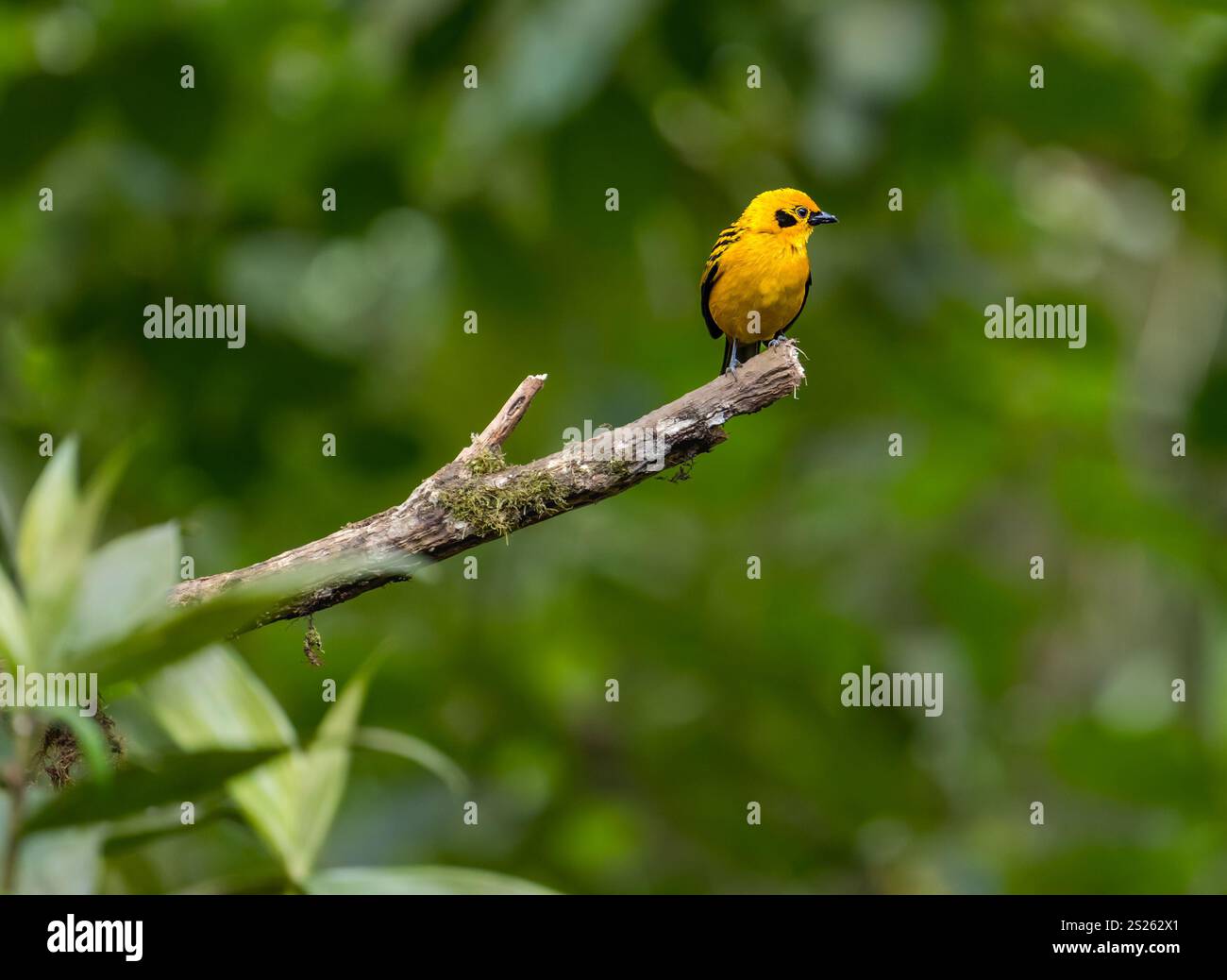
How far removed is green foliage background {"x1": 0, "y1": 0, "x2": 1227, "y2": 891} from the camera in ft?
17.7

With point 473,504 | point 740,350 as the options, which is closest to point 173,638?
point 473,504

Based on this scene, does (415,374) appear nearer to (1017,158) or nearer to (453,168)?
(453,168)

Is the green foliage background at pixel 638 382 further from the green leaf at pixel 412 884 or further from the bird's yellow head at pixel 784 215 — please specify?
the green leaf at pixel 412 884

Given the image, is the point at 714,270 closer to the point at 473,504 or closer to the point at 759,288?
the point at 759,288

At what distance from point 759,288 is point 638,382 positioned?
2345 mm

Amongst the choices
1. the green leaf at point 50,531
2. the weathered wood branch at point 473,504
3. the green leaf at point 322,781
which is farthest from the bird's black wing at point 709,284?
the green leaf at point 50,531

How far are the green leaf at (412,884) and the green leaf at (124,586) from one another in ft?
1.98

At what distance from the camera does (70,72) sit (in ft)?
17.3

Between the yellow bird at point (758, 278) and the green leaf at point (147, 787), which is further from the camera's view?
the yellow bird at point (758, 278)

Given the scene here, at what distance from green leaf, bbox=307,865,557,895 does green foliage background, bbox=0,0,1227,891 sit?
2.94 meters

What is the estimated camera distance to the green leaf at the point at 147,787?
1.97m

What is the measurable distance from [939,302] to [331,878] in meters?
4.65

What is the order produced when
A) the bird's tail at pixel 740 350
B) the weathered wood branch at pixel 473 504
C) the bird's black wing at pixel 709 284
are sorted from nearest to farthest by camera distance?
the weathered wood branch at pixel 473 504
the bird's black wing at pixel 709 284
the bird's tail at pixel 740 350
